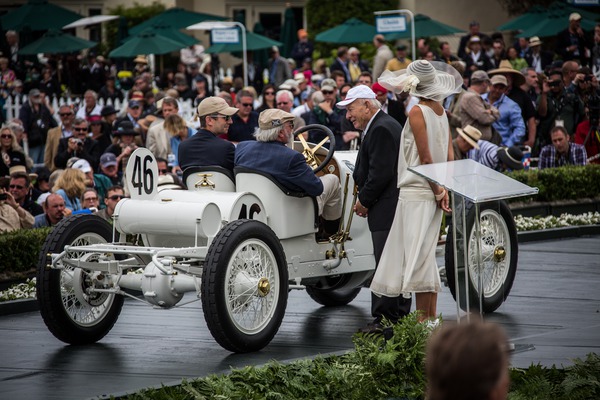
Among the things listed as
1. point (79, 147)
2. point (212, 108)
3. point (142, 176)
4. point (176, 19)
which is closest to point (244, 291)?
point (142, 176)

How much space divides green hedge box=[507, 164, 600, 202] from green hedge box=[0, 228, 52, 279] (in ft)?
22.4

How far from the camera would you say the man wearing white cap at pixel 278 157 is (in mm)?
9477

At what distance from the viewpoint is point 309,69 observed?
28078 millimetres

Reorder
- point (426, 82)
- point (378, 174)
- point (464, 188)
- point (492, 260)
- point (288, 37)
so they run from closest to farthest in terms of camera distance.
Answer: point (464, 188) → point (426, 82) → point (378, 174) → point (492, 260) → point (288, 37)

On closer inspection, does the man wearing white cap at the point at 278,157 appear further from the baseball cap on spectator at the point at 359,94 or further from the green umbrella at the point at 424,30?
the green umbrella at the point at 424,30

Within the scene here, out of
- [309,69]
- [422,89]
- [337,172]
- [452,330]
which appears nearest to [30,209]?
[337,172]

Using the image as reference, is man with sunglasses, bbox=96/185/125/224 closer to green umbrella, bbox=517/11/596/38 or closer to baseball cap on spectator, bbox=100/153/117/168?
baseball cap on spectator, bbox=100/153/117/168

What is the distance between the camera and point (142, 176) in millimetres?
9633

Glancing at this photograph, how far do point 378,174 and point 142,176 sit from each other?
6.04 ft

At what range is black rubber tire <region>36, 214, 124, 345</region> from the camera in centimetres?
923

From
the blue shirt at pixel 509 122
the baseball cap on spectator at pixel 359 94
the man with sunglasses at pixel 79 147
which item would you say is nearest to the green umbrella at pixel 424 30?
the blue shirt at pixel 509 122

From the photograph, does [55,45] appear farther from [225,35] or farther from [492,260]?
[492,260]

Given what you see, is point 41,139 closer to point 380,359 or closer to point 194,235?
point 194,235

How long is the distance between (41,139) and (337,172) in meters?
11.0
